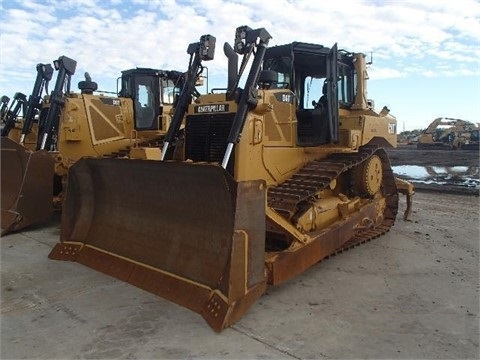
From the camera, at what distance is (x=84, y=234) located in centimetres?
547

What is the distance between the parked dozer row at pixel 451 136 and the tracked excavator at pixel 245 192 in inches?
1256

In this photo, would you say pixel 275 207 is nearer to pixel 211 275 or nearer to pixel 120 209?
pixel 211 275

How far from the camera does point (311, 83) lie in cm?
652

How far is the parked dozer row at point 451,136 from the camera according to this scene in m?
35.2

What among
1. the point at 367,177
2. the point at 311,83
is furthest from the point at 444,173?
the point at 311,83

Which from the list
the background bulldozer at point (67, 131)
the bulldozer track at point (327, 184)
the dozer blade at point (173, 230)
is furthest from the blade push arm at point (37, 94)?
the bulldozer track at point (327, 184)

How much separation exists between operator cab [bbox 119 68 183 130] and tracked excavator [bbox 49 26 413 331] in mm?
4426

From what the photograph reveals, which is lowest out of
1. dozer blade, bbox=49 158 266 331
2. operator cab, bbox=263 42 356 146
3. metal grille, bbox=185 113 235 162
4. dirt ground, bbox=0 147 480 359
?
dirt ground, bbox=0 147 480 359

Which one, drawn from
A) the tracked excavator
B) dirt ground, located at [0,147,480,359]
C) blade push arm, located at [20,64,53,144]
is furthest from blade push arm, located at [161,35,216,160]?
blade push arm, located at [20,64,53,144]

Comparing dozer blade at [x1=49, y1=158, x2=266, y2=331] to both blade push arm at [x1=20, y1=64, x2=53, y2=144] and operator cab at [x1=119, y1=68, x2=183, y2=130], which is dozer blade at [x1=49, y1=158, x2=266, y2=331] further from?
blade push arm at [x1=20, y1=64, x2=53, y2=144]

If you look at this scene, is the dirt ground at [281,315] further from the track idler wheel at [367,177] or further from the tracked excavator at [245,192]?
the track idler wheel at [367,177]

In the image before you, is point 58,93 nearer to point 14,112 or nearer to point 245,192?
point 14,112

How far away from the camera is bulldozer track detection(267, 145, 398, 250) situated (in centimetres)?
511

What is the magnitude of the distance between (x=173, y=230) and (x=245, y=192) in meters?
1.18
